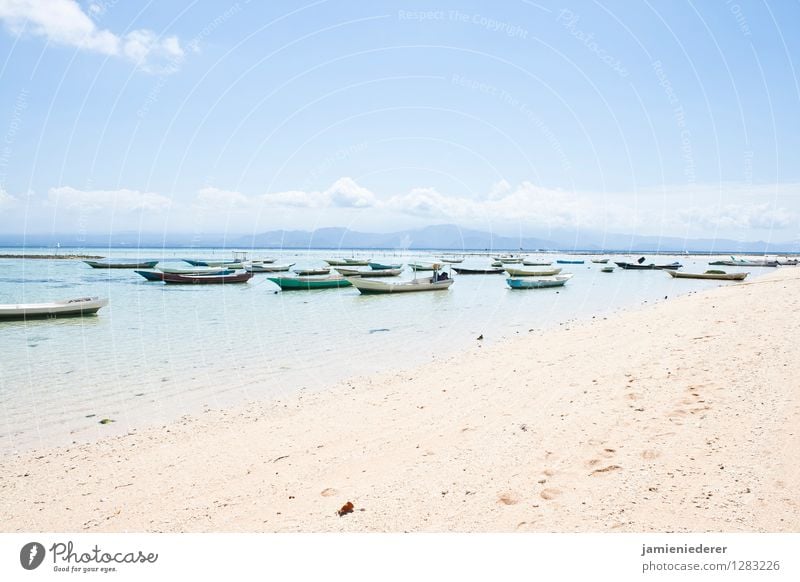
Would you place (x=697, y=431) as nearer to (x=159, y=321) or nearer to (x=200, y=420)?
(x=200, y=420)

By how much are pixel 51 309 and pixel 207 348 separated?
1151 cm

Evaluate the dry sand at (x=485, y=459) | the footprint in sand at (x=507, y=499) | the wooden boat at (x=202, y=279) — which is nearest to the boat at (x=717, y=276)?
the dry sand at (x=485, y=459)

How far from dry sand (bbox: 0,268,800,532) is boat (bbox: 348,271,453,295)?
84.6ft

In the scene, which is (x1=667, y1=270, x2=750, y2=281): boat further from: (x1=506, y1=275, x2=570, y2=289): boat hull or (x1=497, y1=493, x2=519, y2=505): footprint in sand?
(x1=497, y1=493, x2=519, y2=505): footprint in sand

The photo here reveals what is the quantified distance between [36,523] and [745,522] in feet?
22.8

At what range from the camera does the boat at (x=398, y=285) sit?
35812 millimetres

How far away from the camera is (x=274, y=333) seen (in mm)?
19547

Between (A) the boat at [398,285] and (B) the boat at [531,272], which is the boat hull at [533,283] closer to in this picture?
(A) the boat at [398,285]

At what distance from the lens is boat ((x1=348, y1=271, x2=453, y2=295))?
1410 inches

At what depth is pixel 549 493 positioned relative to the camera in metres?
4.32

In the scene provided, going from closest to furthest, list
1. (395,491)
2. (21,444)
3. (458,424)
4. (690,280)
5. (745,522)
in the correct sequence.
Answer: (745,522) < (395,491) < (458,424) < (21,444) < (690,280)

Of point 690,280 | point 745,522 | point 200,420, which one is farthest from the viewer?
point 690,280
